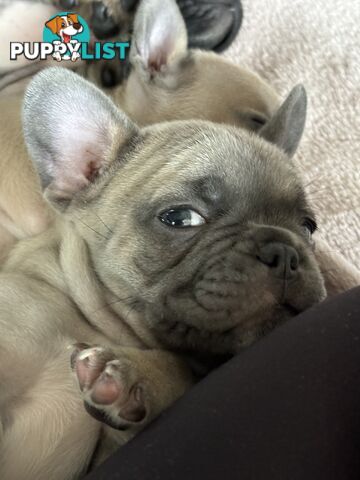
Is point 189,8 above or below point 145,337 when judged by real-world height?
above

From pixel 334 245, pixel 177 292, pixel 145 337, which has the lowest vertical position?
pixel 334 245

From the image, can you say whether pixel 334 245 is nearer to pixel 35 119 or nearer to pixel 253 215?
pixel 253 215

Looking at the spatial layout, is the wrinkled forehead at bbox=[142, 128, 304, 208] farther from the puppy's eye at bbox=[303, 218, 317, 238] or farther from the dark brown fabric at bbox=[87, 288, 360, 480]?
the dark brown fabric at bbox=[87, 288, 360, 480]

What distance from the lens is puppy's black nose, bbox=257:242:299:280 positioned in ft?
3.71

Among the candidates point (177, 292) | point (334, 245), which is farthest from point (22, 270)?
point (334, 245)

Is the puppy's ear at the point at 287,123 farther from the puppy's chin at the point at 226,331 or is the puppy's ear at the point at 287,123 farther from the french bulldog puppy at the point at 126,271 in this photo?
the puppy's chin at the point at 226,331

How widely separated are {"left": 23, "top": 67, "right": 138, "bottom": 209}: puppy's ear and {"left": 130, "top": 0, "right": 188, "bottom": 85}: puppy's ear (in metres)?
0.64

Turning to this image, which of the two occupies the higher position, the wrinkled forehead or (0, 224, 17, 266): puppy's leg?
the wrinkled forehead

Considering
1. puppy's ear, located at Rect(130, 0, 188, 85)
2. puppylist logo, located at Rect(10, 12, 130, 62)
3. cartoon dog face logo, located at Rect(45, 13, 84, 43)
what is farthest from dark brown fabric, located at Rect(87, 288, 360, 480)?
cartoon dog face logo, located at Rect(45, 13, 84, 43)

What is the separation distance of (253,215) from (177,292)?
0.23 metres

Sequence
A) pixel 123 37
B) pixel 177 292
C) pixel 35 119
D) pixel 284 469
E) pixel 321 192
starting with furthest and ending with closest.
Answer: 1. pixel 123 37
2. pixel 321 192
3. pixel 35 119
4. pixel 177 292
5. pixel 284 469

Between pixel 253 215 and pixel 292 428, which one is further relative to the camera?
pixel 253 215

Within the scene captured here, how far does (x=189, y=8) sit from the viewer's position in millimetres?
2430

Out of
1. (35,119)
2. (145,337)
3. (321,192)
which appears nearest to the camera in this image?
(145,337)
